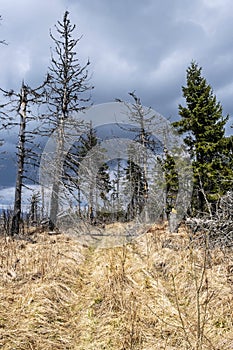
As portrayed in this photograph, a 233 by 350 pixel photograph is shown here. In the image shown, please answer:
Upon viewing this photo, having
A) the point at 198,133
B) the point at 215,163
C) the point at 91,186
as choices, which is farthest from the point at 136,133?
the point at 91,186

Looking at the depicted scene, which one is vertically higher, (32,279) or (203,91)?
(203,91)

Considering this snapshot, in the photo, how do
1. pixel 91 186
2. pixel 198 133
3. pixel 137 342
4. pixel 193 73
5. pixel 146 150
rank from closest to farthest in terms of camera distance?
pixel 137 342 → pixel 91 186 → pixel 198 133 → pixel 193 73 → pixel 146 150

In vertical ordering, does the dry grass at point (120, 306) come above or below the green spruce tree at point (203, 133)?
below

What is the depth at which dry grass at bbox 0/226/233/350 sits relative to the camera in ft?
9.71

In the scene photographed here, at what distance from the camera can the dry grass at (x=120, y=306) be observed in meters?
2.96

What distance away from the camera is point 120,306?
3.81m

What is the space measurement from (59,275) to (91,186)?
7060 mm

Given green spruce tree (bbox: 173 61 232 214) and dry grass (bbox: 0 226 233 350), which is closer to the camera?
dry grass (bbox: 0 226 233 350)

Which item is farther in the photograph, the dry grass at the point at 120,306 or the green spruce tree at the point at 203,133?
the green spruce tree at the point at 203,133

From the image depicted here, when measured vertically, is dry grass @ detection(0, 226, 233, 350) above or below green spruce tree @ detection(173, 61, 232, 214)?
below

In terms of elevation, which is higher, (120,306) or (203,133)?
(203,133)

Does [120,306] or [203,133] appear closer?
[120,306]

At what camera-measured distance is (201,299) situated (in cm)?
397

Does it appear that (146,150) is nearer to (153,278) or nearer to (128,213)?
(128,213)
